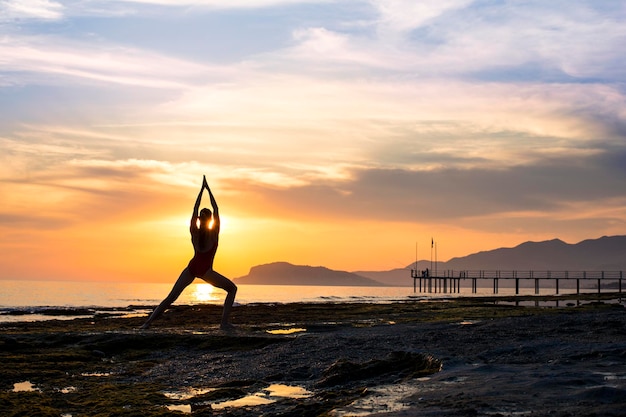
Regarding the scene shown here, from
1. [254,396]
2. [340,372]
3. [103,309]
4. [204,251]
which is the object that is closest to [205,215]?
[204,251]

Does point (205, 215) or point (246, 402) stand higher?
point (205, 215)

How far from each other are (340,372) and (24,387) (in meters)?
5.41

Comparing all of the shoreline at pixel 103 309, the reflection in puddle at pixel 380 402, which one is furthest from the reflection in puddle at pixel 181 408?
the shoreline at pixel 103 309

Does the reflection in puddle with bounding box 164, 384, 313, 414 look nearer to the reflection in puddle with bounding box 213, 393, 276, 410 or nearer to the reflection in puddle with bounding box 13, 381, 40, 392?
the reflection in puddle with bounding box 213, 393, 276, 410

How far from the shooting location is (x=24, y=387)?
41.0ft

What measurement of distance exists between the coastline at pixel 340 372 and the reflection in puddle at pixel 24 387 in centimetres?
8

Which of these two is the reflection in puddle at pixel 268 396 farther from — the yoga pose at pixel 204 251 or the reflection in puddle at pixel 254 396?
the yoga pose at pixel 204 251

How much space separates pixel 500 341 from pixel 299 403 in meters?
5.43

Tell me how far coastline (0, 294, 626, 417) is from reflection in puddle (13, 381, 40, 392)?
82 mm

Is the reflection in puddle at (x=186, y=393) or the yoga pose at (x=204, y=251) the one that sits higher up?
the yoga pose at (x=204, y=251)

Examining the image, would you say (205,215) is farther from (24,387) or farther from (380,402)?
(380,402)

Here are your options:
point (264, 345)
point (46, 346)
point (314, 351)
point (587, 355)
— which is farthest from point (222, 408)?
point (46, 346)

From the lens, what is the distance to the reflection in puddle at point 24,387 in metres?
12.2

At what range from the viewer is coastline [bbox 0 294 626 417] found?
8.79 metres
